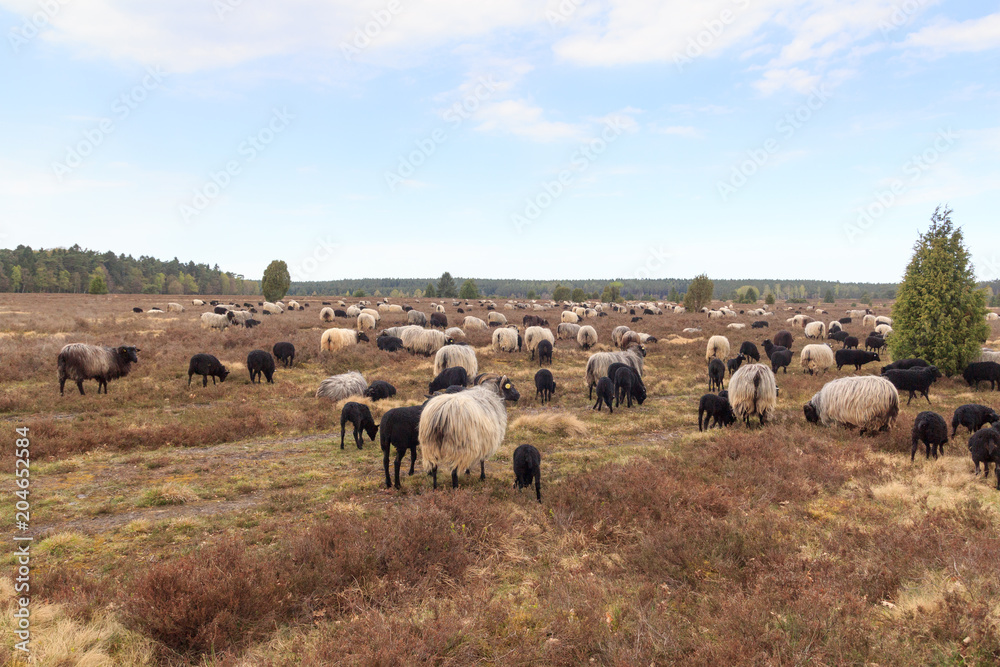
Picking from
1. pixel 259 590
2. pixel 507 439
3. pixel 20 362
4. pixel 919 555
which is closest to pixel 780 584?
pixel 919 555

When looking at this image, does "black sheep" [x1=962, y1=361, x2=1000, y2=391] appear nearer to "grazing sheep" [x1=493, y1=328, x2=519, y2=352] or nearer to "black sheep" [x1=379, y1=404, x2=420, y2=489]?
"grazing sheep" [x1=493, y1=328, x2=519, y2=352]

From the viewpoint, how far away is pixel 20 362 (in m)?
18.6

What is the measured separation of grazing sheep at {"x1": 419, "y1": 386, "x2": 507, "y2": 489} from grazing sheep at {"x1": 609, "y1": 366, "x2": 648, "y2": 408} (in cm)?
866

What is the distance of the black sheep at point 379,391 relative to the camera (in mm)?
16453

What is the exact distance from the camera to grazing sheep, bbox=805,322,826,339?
3724 cm

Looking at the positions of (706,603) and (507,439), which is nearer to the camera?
(706,603)

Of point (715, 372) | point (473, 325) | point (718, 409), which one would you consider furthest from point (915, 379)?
point (473, 325)

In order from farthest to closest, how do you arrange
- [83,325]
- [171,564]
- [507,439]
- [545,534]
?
1. [83,325]
2. [507,439]
3. [545,534]
4. [171,564]

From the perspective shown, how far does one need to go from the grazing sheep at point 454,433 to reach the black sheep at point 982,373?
21099 mm

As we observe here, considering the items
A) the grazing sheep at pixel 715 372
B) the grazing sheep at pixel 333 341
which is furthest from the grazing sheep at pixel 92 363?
the grazing sheep at pixel 715 372

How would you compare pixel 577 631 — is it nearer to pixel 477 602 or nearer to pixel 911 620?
pixel 477 602

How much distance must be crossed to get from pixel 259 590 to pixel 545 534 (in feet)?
12.8

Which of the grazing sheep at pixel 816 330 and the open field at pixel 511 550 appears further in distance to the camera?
the grazing sheep at pixel 816 330

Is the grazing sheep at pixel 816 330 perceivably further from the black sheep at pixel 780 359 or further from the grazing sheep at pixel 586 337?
the grazing sheep at pixel 586 337
